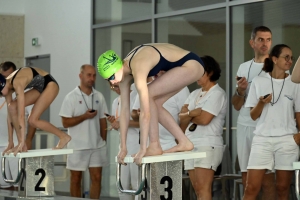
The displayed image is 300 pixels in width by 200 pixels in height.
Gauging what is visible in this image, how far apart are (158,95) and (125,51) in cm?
456

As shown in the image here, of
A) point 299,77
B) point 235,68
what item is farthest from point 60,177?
point 299,77

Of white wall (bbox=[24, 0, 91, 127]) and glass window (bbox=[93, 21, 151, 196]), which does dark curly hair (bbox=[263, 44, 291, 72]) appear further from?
white wall (bbox=[24, 0, 91, 127])

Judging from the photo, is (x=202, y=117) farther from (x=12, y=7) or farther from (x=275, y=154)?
(x=12, y=7)

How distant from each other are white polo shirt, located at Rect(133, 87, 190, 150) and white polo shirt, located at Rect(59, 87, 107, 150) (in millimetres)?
1456

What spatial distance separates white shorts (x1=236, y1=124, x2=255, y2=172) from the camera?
6211 mm

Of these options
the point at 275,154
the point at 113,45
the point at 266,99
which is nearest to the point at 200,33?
the point at 113,45

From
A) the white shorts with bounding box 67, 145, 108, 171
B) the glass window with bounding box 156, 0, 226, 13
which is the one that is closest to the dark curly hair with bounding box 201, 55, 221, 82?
the glass window with bounding box 156, 0, 226, 13

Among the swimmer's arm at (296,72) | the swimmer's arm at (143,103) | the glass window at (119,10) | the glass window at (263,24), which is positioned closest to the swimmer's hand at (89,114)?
the glass window at (263,24)

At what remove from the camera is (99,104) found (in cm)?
807

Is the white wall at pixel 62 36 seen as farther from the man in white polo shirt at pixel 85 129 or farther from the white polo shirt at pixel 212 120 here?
the white polo shirt at pixel 212 120

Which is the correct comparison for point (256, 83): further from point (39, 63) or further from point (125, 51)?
point (39, 63)

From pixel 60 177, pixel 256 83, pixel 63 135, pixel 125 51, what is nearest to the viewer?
pixel 256 83

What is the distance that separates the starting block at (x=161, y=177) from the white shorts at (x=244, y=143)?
1160mm

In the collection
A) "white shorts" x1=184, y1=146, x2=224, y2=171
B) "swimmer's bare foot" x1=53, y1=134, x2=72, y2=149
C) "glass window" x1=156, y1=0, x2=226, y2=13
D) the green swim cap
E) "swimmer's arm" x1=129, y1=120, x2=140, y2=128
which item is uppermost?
"glass window" x1=156, y1=0, x2=226, y2=13
